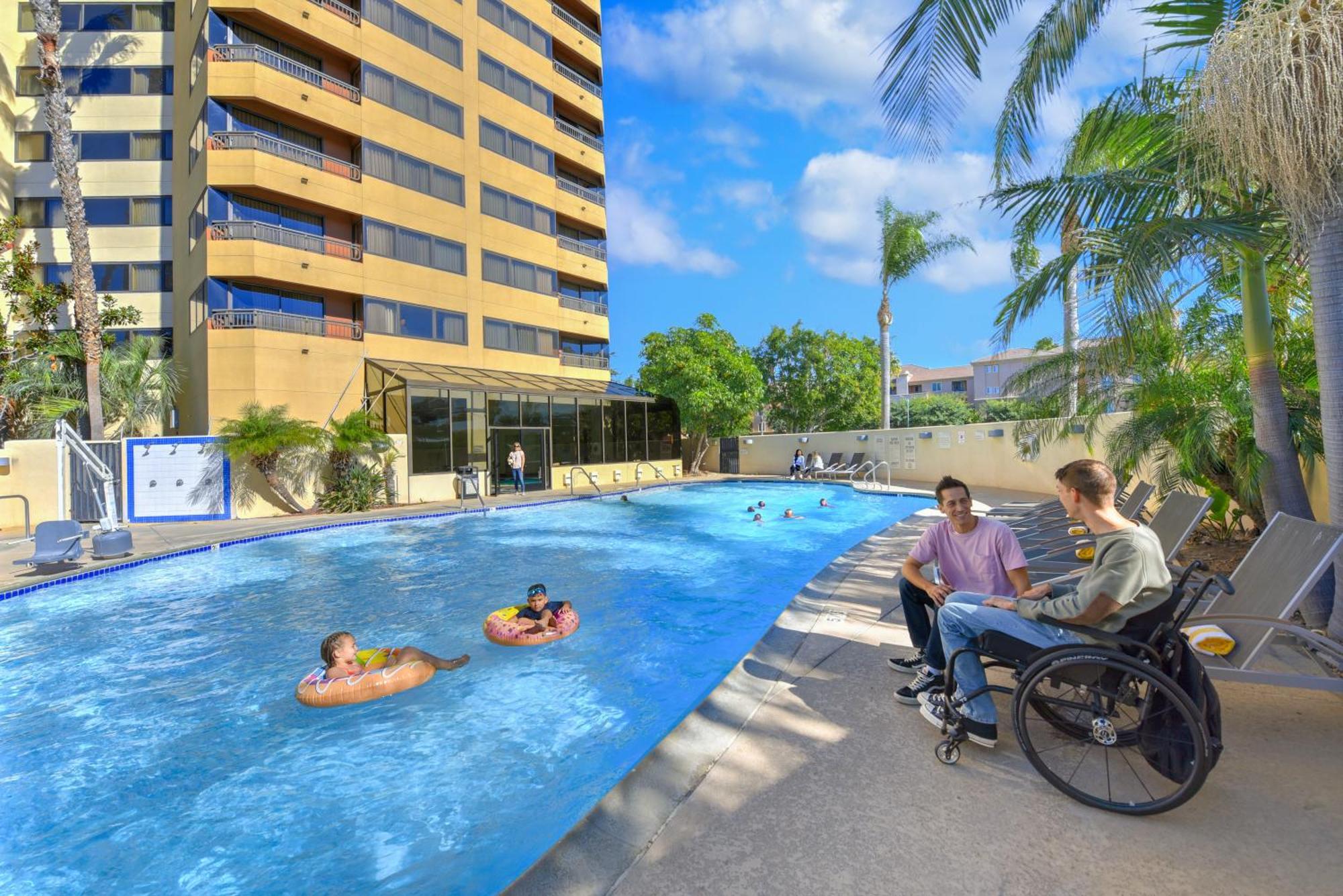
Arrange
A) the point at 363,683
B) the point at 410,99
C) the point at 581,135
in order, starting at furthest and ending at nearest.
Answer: the point at 581,135 < the point at 410,99 < the point at 363,683

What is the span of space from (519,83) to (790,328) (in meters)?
18.1

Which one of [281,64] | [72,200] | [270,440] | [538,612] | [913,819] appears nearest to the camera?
[913,819]

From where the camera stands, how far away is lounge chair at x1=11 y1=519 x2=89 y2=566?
8.46 metres

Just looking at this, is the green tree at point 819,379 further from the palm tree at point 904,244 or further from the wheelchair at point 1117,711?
the wheelchair at point 1117,711

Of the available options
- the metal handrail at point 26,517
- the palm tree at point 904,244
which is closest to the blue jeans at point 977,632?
the metal handrail at point 26,517

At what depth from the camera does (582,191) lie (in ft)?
84.0

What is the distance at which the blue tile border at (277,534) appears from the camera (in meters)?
8.20

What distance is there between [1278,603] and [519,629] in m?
5.66

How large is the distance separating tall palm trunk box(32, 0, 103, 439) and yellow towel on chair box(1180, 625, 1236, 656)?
1988 centimetres

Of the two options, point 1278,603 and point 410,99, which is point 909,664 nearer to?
point 1278,603

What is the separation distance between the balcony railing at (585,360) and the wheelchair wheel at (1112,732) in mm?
22537

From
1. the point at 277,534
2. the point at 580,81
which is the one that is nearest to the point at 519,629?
the point at 277,534

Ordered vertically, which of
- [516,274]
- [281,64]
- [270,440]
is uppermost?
[281,64]

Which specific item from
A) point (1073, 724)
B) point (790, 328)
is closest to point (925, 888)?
point (1073, 724)
